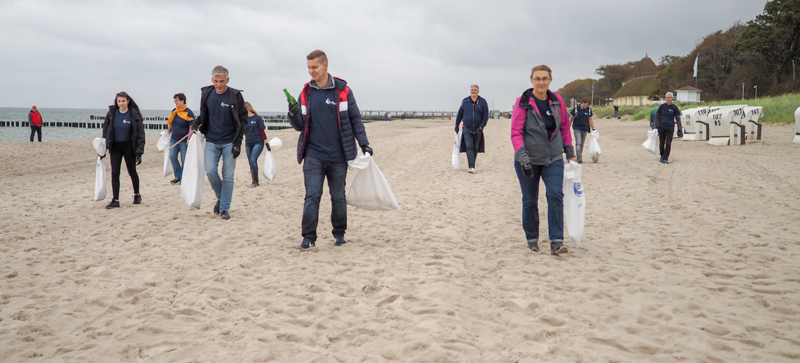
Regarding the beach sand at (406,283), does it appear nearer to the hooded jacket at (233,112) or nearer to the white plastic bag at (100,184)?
the white plastic bag at (100,184)

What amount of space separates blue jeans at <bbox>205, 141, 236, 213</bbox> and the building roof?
82821 mm

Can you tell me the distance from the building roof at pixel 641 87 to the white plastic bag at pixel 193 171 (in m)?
83.0

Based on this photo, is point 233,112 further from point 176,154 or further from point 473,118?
point 473,118

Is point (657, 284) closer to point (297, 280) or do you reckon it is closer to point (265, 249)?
point (297, 280)

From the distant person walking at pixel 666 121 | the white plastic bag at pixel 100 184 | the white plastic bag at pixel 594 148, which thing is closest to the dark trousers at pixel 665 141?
the distant person walking at pixel 666 121

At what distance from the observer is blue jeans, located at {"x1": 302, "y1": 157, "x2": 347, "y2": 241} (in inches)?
197

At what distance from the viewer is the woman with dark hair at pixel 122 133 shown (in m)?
7.29

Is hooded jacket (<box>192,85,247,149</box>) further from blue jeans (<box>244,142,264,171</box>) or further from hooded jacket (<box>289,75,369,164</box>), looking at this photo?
blue jeans (<box>244,142,264,171</box>)

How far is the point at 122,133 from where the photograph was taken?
731 cm

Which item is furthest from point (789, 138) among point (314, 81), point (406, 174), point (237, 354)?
point (237, 354)

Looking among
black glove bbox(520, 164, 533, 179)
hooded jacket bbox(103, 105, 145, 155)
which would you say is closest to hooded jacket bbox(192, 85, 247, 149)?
hooded jacket bbox(103, 105, 145, 155)

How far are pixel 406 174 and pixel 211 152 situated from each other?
5.73 m

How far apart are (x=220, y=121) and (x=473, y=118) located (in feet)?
19.5

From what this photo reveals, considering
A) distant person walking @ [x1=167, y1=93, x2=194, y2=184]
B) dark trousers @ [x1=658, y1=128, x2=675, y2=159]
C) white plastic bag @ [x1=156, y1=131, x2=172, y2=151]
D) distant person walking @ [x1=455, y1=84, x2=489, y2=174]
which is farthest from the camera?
dark trousers @ [x1=658, y1=128, x2=675, y2=159]
